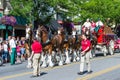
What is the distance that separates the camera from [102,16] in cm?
5703

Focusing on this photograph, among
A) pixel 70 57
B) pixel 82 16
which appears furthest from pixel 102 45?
pixel 82 16

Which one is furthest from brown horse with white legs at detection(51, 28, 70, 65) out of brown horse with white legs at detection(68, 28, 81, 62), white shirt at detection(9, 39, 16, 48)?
white shirt at detection(9, 39, 16, 48)

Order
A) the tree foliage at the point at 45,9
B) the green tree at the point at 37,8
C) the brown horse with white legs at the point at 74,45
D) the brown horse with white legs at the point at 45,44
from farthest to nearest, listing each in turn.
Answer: the tree foliage at the point at 45,9
the green tree at the point at 37,8
the brown horse with white legs at the point at 74,45
the brown horse with white legs at the point at 45,44

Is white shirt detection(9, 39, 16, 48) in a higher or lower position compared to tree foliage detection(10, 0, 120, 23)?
lower

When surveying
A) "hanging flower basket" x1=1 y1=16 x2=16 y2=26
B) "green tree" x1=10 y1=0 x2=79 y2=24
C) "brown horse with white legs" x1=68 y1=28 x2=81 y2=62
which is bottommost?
"brown horse with white legs" x1=68 y1=28 x2=81 y2=62

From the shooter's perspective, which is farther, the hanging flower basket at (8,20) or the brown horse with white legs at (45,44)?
the hanging flower basket at (8,20)

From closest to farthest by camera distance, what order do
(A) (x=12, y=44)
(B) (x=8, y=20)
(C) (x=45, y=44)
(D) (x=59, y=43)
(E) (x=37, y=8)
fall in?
1. (C) (x=45, y=44)
2. (D) (x=59, y=43)
3. (A) (x=12, y=44)
4. (B) (x=8, y=20)
5. (E) (x=37, y=8)

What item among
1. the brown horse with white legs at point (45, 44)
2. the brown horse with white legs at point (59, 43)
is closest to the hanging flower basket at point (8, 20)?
the brown horse with white legs at point (59, 43)

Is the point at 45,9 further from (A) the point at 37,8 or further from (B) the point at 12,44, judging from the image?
(B) the point at 12,44

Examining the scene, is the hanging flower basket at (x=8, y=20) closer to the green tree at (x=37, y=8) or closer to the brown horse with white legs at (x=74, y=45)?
the green tree at (x=37, y=8)

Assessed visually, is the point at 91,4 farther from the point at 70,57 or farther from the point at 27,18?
the point at 70,57

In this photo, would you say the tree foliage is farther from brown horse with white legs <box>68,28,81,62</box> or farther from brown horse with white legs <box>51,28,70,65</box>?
brown horse with white legs <box>51,28,70,65</box>

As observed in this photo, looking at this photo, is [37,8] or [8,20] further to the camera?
[37,8]

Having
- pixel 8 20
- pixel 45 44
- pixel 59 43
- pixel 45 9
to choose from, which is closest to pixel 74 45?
pixel 59 43
